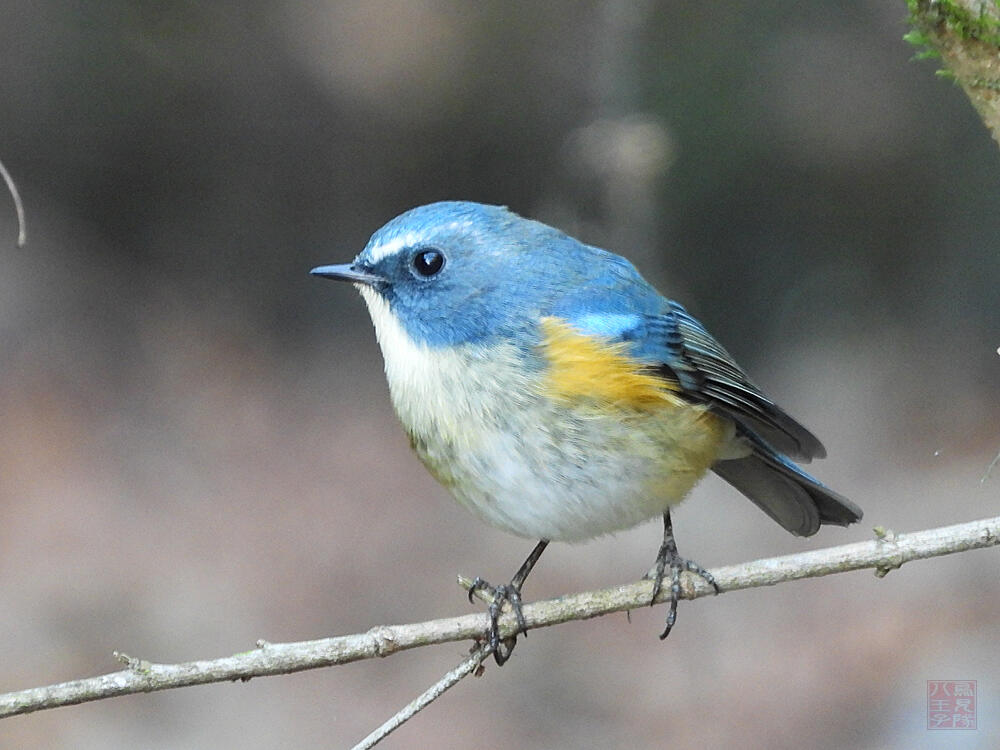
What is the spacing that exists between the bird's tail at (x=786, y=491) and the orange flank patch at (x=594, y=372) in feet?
2.59

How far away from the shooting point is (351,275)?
3.83 metres

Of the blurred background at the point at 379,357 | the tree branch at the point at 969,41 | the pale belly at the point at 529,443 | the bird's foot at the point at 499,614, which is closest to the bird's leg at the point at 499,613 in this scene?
the bird's foot at the point at 499,614

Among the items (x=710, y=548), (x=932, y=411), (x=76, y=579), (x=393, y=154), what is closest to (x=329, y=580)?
(x=76, y=579)

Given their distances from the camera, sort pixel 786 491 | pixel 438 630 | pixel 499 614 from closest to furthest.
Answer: pixel 438 630 → pixel 499 614 → pixel 786 491

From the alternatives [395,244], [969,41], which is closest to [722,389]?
[395,244]

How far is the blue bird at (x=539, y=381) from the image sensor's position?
3.60 meters

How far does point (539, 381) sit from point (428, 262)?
59cm

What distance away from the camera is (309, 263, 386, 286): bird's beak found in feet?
12.4

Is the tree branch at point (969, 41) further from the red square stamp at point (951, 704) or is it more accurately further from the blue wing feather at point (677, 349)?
the red square stamp at point (951, 704)

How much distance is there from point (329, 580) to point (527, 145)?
3080 mm

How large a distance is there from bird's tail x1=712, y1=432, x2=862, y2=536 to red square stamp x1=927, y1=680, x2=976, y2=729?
2.03m

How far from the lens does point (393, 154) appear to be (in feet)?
25.8

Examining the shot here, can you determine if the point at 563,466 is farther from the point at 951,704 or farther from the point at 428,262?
the point at 951,704

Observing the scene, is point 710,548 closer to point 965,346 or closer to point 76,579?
point 965,346
